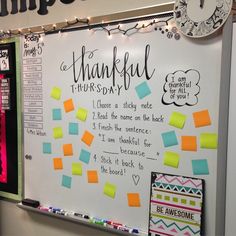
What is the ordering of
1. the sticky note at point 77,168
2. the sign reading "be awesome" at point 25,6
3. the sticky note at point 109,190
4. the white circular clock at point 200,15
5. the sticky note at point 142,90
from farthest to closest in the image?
the sign reading "be awesome" at point 25,6
the sticky note at point 77,168
the sticky note at point 109,190
the sticky note at point 142,90
the white circular clock at point 200,15

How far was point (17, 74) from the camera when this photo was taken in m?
1.97

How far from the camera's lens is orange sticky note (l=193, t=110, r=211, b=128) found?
1.34 metres

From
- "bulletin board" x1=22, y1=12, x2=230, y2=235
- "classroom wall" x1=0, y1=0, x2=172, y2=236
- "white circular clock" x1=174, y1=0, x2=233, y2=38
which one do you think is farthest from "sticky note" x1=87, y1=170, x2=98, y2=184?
"white circular clock" x1=174, y1=0, x2=233, y2=38

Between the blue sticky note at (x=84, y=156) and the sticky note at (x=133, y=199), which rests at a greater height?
the blue sticky note at (x=84, y=156)

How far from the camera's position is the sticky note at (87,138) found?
1684mm

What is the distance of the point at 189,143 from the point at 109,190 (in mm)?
512

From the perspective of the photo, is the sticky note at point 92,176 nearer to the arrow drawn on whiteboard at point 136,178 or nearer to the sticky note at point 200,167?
the arrow drawn on whiteboard at point 136,178

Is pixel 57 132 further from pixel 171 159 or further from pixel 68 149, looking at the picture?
pixel 171 159

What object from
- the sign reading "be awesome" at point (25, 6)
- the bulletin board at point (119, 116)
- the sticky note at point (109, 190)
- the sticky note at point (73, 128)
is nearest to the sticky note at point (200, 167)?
the bulletin board at point (119, 116)

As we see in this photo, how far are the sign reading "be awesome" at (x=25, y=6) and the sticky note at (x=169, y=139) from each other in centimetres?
93

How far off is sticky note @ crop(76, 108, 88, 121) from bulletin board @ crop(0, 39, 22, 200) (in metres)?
0.48

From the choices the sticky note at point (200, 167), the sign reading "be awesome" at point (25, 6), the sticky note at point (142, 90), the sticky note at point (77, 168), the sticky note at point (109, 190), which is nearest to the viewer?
the sticky note at point (200, 167)

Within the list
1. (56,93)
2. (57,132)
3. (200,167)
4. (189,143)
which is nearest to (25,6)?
(56,93)

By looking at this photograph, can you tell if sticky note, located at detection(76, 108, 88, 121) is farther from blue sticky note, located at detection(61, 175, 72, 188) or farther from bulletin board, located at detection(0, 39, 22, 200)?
bulletin board, located at detection(0, 39, 22, 200)
